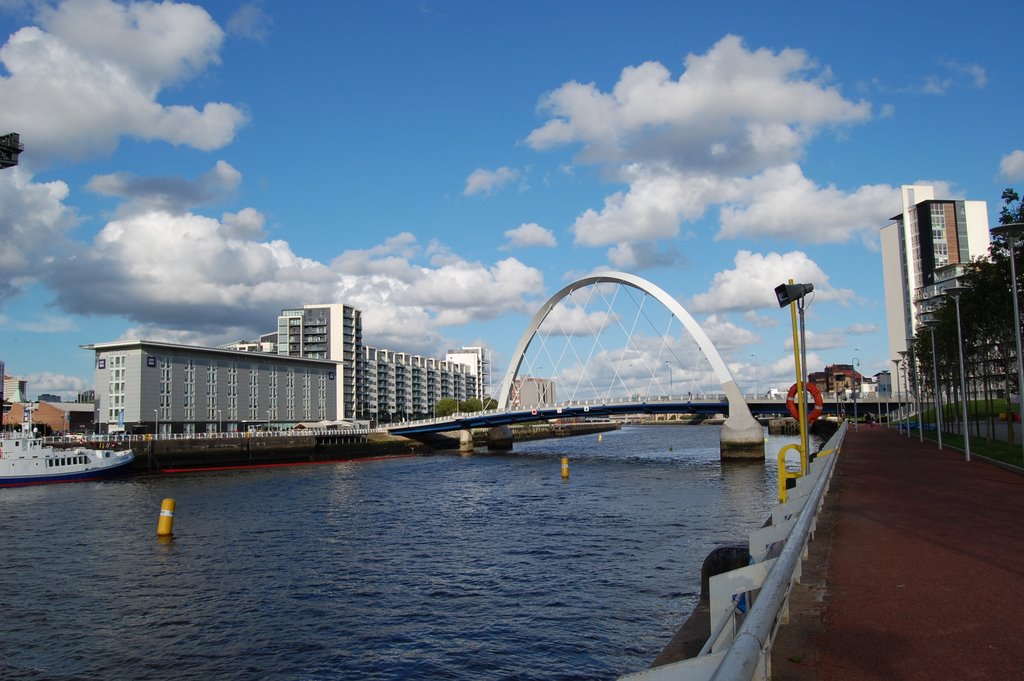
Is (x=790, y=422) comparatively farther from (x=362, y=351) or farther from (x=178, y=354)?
(x=178, y=354)

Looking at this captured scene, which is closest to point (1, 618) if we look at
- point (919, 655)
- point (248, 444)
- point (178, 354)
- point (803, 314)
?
point (919, 655)

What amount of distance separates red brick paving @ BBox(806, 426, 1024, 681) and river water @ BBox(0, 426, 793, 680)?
5.01 metres

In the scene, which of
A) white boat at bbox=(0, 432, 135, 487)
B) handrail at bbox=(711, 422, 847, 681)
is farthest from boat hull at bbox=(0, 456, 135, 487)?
handrail at bbox=(711, 422, 847, 681)

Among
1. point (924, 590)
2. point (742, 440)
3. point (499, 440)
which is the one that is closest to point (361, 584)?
point (924, 590)

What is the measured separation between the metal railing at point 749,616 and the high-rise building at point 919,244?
6183 inches

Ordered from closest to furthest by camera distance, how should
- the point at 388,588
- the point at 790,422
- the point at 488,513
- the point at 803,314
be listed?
the point at 388,588 → the point at 803,314 → the point at 488,513 → the point at 790,422

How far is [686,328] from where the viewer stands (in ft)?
281

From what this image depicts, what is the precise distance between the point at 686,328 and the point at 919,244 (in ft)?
329

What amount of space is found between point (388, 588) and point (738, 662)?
18.9 m

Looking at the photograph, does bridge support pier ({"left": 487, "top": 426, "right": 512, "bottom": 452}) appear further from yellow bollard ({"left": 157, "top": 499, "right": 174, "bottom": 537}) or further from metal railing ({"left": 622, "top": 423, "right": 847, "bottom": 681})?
metal railing ({"left": 622, "top": 423, "right": 847, "bottom": 681})

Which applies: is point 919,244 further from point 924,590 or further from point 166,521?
point 924,590

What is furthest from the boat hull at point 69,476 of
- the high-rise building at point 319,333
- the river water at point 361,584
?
the high-rise building at point 319,333

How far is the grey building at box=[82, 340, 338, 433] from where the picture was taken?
10469 centimetres

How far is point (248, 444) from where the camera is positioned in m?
87.3
